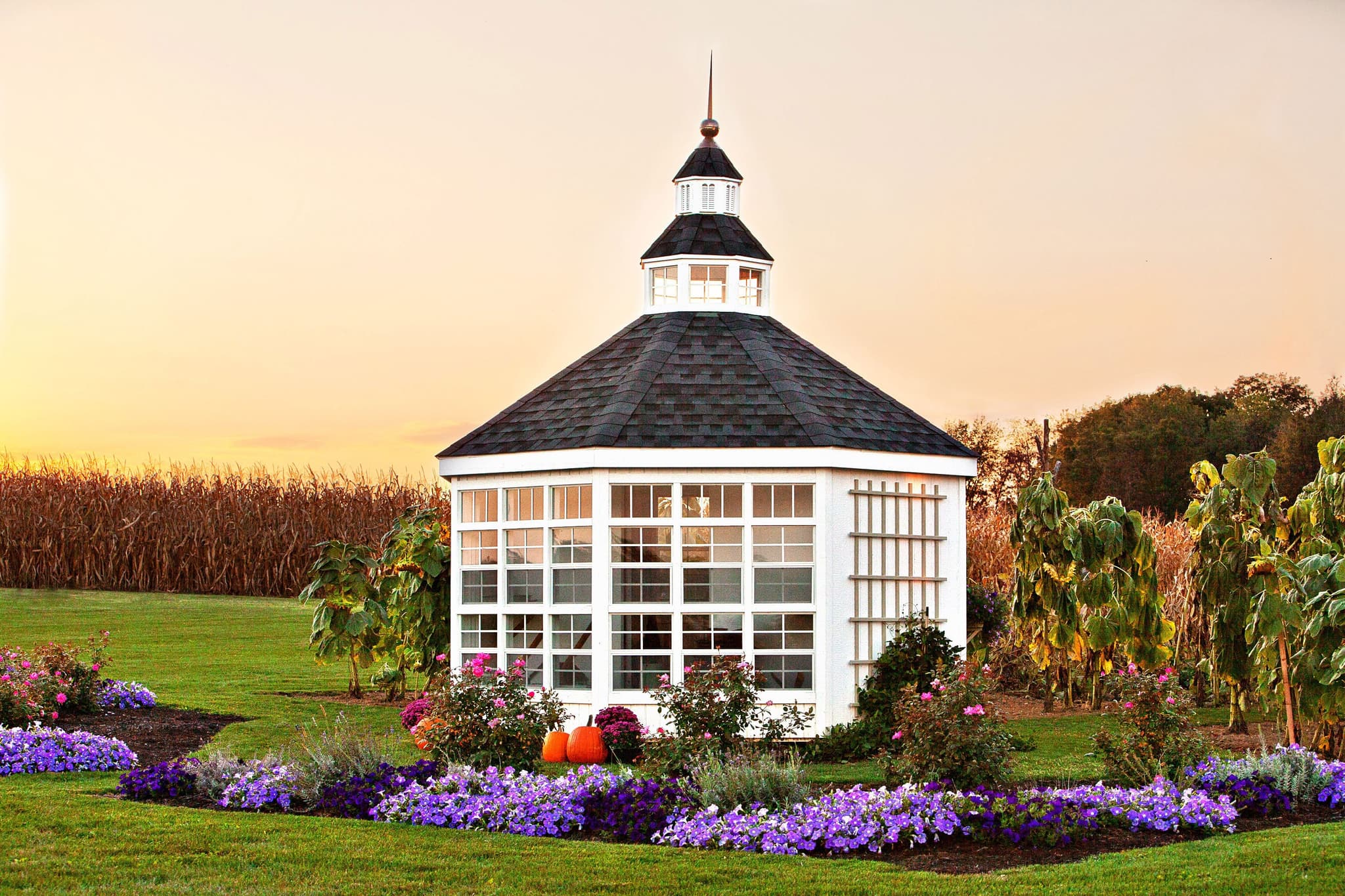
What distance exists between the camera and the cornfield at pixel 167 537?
3506cm

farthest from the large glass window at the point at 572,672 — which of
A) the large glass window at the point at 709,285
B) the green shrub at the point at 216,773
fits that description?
the large glass window at the point at 709,285

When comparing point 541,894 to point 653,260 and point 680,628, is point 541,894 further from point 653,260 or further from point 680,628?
point 653,260

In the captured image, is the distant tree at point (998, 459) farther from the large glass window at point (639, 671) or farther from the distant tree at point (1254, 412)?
the large glass window at point (639, 671)

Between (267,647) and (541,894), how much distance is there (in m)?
19.0

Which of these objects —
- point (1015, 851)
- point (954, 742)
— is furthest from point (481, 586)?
point (1015, 851)

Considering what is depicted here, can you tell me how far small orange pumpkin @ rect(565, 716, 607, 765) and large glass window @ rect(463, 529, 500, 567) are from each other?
7.89 feet

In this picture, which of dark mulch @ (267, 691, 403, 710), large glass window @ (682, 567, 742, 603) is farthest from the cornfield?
large glass window @ (682, 567, 742, 603)

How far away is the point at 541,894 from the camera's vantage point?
776cm

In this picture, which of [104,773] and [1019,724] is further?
[1019,724]

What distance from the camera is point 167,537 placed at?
35.2m

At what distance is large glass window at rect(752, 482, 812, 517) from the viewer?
45.0 feet

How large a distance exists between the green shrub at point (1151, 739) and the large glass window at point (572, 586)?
494 cm

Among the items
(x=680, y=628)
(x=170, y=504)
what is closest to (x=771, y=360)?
(x=680, y=628)

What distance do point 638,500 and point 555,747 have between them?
7.71 feet
